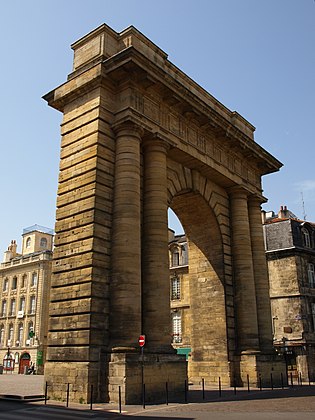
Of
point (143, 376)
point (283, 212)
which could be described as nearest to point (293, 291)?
point (283, 212)

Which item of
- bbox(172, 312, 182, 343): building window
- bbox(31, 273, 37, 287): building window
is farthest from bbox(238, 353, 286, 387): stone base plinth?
bbox(31, 273, 37, 287): building window

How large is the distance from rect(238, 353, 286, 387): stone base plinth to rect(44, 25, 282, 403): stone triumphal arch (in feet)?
0.22

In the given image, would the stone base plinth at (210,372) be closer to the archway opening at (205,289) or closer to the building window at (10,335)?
the archway opening at (205,289)

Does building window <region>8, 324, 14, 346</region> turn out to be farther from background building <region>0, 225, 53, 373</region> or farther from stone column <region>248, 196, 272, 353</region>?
stone column <region>248, 196, 272, 353</region>

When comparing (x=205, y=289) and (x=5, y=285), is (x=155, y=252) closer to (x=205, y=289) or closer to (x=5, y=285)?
(x=205, y=289)

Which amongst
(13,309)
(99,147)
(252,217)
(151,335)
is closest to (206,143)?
(252,217)

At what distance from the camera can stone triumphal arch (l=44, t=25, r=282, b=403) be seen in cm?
1633

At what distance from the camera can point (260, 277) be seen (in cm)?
2547

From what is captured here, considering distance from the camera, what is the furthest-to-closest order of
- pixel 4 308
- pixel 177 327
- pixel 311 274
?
pixel 4 308 < pixel 177 327 < pixel 311 274

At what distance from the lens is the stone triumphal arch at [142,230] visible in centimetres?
1633

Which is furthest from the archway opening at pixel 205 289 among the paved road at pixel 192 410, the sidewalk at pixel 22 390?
the sidewalk at pixel 22 390

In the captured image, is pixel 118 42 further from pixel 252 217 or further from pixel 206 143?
pixel 252 217

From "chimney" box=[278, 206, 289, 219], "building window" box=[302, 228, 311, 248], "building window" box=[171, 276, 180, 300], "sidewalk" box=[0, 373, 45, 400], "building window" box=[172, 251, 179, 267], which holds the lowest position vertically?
"sidewalk" box=[0, 373, 45, 400]

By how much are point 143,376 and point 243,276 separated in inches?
409
